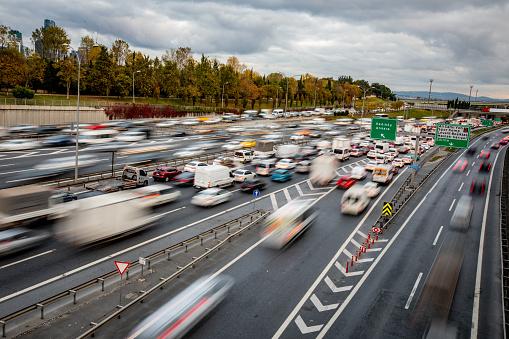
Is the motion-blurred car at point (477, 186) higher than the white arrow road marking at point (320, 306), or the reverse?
the motion-blurred car at point (477, 186)

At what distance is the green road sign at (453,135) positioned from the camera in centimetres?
3974

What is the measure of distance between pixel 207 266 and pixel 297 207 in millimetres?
8684

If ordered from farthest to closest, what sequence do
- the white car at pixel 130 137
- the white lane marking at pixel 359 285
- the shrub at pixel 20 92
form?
the shrub at pixel 20 92
the white car at pixel 130 137
the white lane marking at pixel 359 285

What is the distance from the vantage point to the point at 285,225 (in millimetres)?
24047

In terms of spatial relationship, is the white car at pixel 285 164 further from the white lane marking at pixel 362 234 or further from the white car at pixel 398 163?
the white lane marking at pixel 362 234

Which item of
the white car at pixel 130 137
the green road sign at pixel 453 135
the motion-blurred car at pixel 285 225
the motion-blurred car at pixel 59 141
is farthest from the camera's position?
the motion-blurred car at pixel 59 141

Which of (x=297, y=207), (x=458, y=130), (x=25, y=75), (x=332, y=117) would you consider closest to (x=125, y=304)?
(x=297, y=207)

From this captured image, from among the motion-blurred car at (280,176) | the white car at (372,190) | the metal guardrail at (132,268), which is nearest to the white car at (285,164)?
the motion-blurred car at (280,176)

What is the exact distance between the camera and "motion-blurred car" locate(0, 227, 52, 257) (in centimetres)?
1933

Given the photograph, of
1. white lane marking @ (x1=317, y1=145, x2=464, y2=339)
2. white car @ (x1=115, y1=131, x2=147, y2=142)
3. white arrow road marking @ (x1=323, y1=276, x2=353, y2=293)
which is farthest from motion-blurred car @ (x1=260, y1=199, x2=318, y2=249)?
white car @ (x1=115, y1=131, x2=147, y2=142)

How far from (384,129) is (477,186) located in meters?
13.2

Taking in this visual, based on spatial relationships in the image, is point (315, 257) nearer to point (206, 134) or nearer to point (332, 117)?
point (206, 134)

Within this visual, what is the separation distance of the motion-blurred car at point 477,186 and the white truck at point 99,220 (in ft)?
125

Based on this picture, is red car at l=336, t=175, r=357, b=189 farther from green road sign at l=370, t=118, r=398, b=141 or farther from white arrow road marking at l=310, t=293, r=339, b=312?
white arrow road marking at l=310, t=293, r=339, b=312
